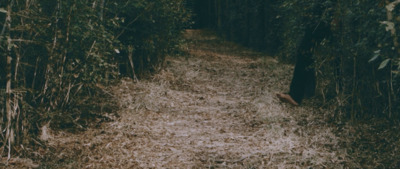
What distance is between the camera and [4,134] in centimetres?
428

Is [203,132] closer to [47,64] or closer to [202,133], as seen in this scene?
[202,133]

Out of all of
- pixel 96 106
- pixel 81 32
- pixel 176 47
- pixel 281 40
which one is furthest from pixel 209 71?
pixel 81 32

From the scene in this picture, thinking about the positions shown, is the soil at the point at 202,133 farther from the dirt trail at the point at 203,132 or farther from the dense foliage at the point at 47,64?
the dense foliage at the point at 47,64

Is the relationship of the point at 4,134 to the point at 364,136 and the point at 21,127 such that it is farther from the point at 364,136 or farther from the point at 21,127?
the point at 364,136

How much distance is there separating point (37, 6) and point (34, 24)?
0.34 metres

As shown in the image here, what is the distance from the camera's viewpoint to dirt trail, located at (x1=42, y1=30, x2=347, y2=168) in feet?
14.4

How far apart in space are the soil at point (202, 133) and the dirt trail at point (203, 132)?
11mm

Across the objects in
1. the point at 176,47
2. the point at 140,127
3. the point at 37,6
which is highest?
the point at 37,6

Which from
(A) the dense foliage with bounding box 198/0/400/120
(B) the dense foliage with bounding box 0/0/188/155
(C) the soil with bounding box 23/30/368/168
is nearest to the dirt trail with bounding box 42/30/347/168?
(C) the soil with bounding box 23/30/368/168

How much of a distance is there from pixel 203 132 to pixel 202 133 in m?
0.04

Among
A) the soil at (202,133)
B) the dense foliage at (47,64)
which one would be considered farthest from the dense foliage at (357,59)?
the dense foliage at (47,64)

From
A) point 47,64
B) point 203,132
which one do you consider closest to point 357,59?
point 203,132

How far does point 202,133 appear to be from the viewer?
5.46 m

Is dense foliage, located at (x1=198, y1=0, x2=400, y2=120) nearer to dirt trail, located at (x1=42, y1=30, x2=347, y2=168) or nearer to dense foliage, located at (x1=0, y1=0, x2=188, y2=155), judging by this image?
dirt trail, located at (x1=42, y1=30, x2=347, y2=168)
